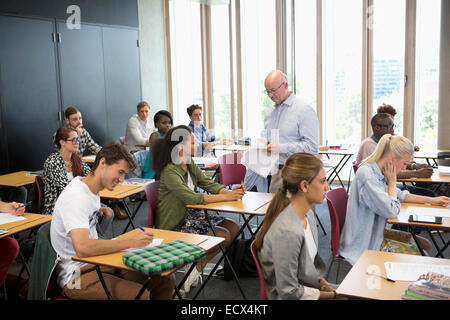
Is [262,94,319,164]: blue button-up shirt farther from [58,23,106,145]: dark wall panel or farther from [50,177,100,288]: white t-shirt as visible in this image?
[58,23,106,145]: dark wall panel

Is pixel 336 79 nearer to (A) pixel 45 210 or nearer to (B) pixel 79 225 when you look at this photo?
(A) pixel 45 210

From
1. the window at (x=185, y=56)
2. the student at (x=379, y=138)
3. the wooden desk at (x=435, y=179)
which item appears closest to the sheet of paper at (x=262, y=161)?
the student at (x=379, y=138)

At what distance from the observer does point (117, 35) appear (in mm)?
7836

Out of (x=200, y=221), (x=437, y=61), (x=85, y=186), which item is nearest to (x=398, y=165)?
(x=200, y=221)

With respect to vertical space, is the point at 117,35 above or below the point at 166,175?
above

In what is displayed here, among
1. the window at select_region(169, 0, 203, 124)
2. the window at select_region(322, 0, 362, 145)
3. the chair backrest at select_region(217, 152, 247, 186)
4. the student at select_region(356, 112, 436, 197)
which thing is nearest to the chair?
the student at select_region(356, 112, 436, 197)

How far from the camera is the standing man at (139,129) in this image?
7102 mm

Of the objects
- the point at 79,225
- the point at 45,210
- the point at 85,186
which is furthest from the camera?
the point at 45,210

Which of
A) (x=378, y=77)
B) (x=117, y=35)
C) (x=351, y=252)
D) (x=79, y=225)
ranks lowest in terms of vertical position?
(x=351, y=252)

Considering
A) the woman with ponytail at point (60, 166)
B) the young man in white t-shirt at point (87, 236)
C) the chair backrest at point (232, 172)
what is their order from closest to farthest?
the young man in white t-shirt at point (87, 236) → the woman with ponytail at point (60, 166) → the chair backrest at point (232, 172)

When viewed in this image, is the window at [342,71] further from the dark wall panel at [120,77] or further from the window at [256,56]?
the dark wall panel at [120,77]

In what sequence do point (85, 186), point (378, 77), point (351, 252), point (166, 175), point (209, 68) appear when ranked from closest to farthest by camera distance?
point (85, 186)
point (351, 252)
point (166, 175)
point (378, 77)
point (209, 68)

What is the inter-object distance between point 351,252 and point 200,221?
1266 mm

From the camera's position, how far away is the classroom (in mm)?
2396
